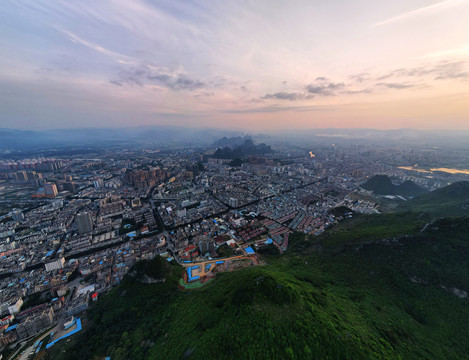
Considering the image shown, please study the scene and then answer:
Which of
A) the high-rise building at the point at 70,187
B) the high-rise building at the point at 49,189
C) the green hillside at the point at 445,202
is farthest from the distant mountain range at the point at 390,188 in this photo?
the high-rise building at the point at 49,189

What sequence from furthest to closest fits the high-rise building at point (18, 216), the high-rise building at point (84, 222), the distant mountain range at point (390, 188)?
the distant mountain range at point (390, 188)
the high-rise building at point (18, 216)
the high-rise building at point (84, 222)

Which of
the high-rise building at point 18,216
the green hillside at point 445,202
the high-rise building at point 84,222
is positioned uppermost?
the green hillside at point 445,202

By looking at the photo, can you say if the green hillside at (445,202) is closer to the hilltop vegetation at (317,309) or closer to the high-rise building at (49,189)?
the hilltop vegetation at (317,309)

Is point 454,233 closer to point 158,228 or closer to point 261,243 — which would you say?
point 261,243

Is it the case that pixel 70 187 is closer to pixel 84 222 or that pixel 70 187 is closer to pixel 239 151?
pixel 84 222

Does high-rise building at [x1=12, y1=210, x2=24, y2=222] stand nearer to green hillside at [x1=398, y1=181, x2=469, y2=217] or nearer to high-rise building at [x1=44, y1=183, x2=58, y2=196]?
high-rise building at [x1=44, y1=183, x2=58, y2=196]

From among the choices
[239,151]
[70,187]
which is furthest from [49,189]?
[239,151]

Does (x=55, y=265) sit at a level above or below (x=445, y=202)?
below
